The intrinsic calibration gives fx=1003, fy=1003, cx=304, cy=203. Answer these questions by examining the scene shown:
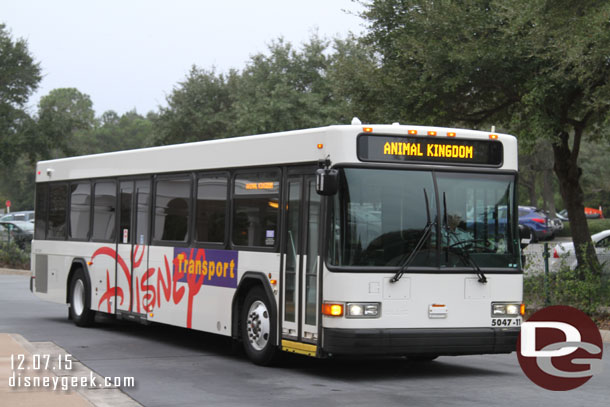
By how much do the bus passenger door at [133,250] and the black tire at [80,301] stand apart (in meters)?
1.18

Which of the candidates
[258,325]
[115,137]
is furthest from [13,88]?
[115,137]

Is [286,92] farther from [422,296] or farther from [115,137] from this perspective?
[115,137]

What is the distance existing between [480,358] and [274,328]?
3.48 meters

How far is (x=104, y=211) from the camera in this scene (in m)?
16.5

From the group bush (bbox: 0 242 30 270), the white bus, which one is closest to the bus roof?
the white bus

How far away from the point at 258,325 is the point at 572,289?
7184 millimetres

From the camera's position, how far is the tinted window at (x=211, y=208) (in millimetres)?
13062

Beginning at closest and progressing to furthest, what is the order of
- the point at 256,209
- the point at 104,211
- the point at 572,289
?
1. the point at 256,209
2. the point at 104,211
3. the point at 572,289

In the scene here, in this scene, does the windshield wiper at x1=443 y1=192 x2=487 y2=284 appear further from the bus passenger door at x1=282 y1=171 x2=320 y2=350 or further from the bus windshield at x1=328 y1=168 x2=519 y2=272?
the bus passenger door at x1=282 y1=171 x2=320 y2=350

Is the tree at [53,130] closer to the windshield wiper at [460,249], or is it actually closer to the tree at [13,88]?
the tree at [13,88]

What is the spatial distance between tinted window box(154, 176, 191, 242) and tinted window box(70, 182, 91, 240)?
270cm

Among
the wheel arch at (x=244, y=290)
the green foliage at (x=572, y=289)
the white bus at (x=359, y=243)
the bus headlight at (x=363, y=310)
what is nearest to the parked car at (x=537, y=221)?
the green foliage at (x=572, y=289)

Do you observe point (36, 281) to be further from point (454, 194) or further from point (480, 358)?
point (454, 194)

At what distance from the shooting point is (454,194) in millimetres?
11234
